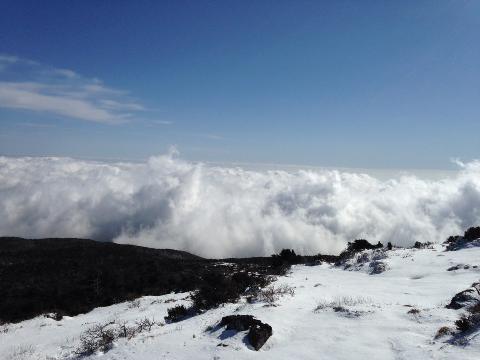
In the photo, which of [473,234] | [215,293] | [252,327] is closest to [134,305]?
[215,293]

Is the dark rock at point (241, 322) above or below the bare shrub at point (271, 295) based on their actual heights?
above

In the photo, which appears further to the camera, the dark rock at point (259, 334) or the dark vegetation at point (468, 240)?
the dark vegetation at point (468, 240)

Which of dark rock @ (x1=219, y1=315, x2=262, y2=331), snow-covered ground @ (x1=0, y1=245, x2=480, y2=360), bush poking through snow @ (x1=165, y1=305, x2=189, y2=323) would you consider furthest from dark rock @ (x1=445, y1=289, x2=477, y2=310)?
bush poking through snow @ (x1=165, y1=305, x2=189, y2=323)

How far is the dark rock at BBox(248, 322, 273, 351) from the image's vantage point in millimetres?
10930

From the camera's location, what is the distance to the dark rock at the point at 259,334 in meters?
10.9

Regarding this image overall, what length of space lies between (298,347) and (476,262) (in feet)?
58.2

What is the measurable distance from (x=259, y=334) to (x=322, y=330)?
2.15 metres

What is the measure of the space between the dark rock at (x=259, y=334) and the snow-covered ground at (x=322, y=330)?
8.8 inches

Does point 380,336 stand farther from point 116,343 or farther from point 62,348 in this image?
point 62,348

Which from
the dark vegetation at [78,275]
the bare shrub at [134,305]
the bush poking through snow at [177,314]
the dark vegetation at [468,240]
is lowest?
the dark vegetation at [78,275]

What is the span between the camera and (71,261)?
110 metres

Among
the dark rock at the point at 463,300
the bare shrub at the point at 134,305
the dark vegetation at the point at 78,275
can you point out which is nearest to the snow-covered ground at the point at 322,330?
the dark rock at the point at 463,300

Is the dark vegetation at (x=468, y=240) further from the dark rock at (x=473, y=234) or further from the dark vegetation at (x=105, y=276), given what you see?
the dark vegetation at (x=105, y=276)

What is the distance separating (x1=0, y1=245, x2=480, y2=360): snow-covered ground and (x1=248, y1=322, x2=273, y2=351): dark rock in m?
0.22
